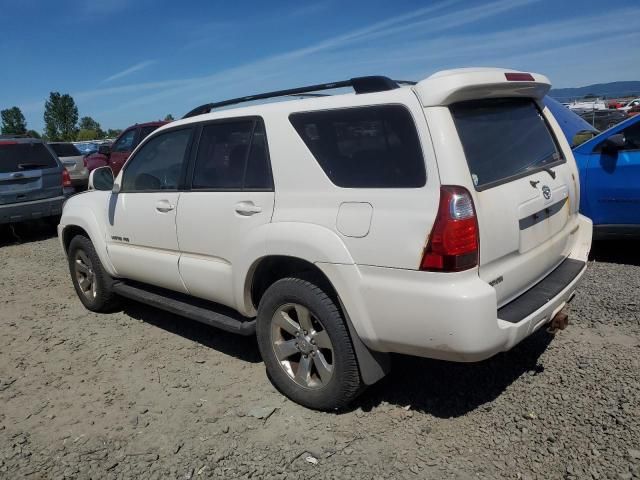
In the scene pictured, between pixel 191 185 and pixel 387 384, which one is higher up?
pixel 191 185

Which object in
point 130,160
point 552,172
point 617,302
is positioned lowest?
point 617,302

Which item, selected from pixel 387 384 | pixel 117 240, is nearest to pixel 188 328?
pixel 117 240

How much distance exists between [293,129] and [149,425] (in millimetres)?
1980

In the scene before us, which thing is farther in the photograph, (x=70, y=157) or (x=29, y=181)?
(x=70, y=157)

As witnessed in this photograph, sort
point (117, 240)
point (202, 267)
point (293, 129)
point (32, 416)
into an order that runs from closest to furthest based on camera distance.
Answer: point (293, 129) → point (32, 416) → point (202, 267) → point (117, 240)

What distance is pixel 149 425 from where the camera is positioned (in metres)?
3.30

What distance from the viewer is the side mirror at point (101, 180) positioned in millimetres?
4852

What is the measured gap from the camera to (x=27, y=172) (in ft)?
30.4

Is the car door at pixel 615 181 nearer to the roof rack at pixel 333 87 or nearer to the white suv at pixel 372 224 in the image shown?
the white suv at pixel 372 224

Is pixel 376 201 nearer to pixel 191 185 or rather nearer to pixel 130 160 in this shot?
pixel 191 185

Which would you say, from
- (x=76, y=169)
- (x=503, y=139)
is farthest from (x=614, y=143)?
(x=76, y=169)

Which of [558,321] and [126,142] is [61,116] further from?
[558,321]

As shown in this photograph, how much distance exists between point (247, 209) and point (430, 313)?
1375mm

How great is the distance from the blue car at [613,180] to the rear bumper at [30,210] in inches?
327
